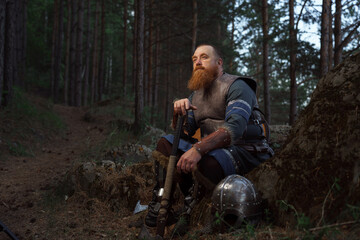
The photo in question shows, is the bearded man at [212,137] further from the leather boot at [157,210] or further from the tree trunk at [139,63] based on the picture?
the tree trunk at [139,63]

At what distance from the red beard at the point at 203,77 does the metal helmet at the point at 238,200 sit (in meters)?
1.29

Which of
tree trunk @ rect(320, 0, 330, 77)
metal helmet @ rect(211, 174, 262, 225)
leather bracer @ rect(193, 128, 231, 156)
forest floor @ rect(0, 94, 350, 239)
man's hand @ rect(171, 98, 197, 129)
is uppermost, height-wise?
tree trunk @ rect(320, 0, 330, 77)

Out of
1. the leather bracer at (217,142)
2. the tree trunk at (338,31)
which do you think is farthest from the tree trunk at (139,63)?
the leather bracer at (217,142)

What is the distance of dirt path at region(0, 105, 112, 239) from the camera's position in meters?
3.85

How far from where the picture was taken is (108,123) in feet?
37.9

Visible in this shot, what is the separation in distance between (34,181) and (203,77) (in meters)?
3.98

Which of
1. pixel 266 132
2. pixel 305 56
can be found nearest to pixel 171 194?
pixel 266 132

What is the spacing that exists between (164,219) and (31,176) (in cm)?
399

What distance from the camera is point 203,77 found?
3635mm

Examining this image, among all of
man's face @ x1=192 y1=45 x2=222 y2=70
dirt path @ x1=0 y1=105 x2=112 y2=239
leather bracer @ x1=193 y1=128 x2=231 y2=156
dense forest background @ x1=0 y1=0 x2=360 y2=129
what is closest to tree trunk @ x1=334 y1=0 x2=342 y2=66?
dense forest background @ x1=0 y1=0 x2=360 y2=129

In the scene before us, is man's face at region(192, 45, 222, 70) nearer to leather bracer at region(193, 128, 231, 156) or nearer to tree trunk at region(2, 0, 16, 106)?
leather bracer at region(193, 128, 231, 156)

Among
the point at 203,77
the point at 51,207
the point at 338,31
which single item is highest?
the point at 338,31

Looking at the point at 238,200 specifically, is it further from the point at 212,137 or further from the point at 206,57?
the point at 206,57

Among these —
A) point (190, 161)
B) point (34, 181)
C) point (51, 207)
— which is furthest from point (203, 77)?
point (34, 181)
